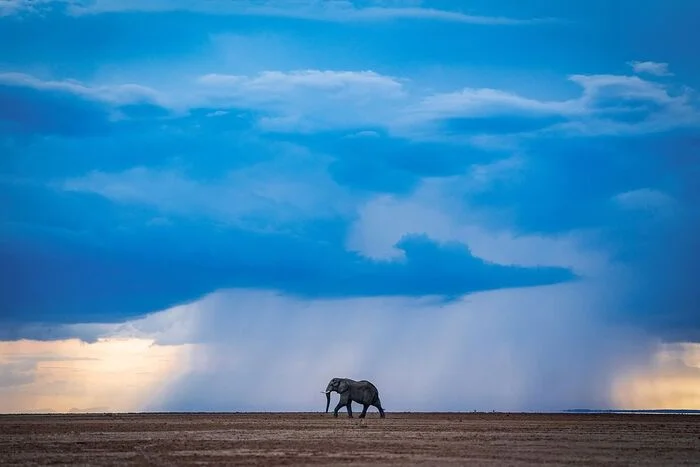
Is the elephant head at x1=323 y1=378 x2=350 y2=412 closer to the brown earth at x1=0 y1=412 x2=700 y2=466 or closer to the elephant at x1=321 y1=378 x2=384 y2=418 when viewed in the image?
the elephant at x1=321 y1=378 x2=384 y2=418

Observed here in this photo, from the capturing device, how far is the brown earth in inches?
1350

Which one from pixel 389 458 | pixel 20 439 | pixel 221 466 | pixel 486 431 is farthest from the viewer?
pixel 486 431

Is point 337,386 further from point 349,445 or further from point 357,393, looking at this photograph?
point 349,445

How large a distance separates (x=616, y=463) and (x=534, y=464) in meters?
2.91

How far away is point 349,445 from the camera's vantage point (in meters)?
39.7

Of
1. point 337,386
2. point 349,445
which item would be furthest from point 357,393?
point 349,445

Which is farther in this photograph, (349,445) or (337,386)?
(337,386)

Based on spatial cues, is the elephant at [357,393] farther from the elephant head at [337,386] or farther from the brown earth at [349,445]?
the brown earth at [349,445]

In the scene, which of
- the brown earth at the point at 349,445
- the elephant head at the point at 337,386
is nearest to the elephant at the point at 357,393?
the elephant head at the point at 337,386

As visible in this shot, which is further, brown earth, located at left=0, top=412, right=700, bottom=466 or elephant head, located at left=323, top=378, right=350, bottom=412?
elephant head, located at left=323, top=378, right=350, bottom=412

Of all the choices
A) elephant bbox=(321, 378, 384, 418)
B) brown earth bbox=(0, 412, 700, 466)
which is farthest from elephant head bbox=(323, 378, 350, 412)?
brown earth bbox=(0, 412, 700, 466)

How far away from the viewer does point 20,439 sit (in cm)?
4547

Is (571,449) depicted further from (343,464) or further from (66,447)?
(66,447)

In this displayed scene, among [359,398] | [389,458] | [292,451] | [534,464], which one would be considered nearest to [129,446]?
[292,451]
